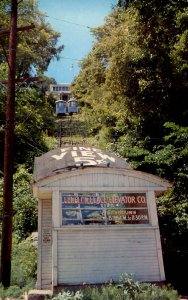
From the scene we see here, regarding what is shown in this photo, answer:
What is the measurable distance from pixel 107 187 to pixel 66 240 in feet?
6.71

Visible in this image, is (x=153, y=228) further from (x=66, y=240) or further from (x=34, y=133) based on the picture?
(x=34, y=133)

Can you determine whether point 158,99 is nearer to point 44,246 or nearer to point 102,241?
point 44,246

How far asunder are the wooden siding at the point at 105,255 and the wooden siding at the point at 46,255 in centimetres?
196

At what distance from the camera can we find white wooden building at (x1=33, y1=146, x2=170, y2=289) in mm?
9570

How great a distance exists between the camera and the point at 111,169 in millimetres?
10625

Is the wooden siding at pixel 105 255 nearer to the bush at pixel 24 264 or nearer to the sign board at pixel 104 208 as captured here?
the sign board at pixel 104 208

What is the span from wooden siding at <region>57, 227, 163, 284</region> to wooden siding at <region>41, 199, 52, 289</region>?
1.96 m

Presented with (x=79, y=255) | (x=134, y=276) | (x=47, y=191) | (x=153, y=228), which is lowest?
(x=134, y=276)

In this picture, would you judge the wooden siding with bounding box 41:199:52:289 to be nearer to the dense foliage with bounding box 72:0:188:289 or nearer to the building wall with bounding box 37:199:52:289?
the building wall with bounding box 37:199:52:289

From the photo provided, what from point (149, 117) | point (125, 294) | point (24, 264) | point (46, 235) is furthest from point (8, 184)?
point (149, 117)

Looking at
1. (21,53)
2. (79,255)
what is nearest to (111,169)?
(79,255)

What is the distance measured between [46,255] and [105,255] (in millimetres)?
2624

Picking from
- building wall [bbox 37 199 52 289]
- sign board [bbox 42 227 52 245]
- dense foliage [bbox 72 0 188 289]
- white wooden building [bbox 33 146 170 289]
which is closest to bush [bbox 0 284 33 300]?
white wooden building [bbox 33 146 170 289]

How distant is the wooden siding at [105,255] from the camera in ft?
31.1
